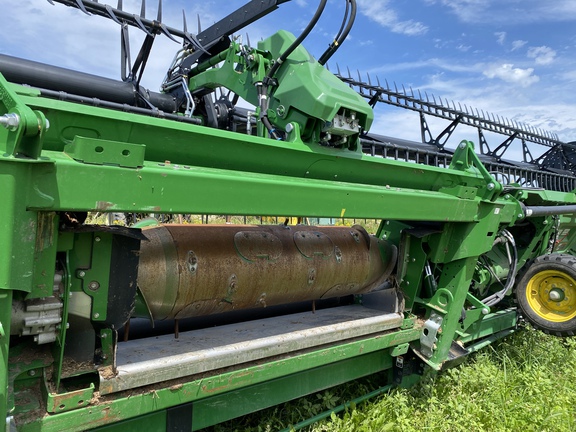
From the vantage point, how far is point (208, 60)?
336 centimetres

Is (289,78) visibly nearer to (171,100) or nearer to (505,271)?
(171,100)

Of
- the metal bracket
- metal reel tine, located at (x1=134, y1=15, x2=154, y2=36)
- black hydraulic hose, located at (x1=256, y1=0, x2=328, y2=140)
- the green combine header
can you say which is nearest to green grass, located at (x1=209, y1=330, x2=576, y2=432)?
the green combine header

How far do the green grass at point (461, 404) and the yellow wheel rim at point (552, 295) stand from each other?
0.46m

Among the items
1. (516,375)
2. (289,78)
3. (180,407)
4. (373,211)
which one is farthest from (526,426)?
(289,78)

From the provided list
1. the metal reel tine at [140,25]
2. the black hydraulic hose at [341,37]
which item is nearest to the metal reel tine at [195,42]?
the metal reel tine at [140,25]

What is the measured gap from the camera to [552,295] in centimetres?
402

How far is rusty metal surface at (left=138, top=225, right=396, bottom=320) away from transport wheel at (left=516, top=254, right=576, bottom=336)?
178 cm

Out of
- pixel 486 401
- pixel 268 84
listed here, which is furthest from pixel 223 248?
pixel 486 401

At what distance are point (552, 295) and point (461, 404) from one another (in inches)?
57.2

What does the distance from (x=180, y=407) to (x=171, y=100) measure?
246 centimetres

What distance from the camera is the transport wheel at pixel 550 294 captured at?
153 inches

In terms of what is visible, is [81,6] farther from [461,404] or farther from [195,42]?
[461,404]

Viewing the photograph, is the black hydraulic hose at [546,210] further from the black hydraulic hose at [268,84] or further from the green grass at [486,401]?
the black hydraulic hose at [268,84]

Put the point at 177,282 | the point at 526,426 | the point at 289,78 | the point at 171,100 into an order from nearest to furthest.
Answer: the point at 177,282
the point at 289,78
the point at 526,426
the point at 171,100
